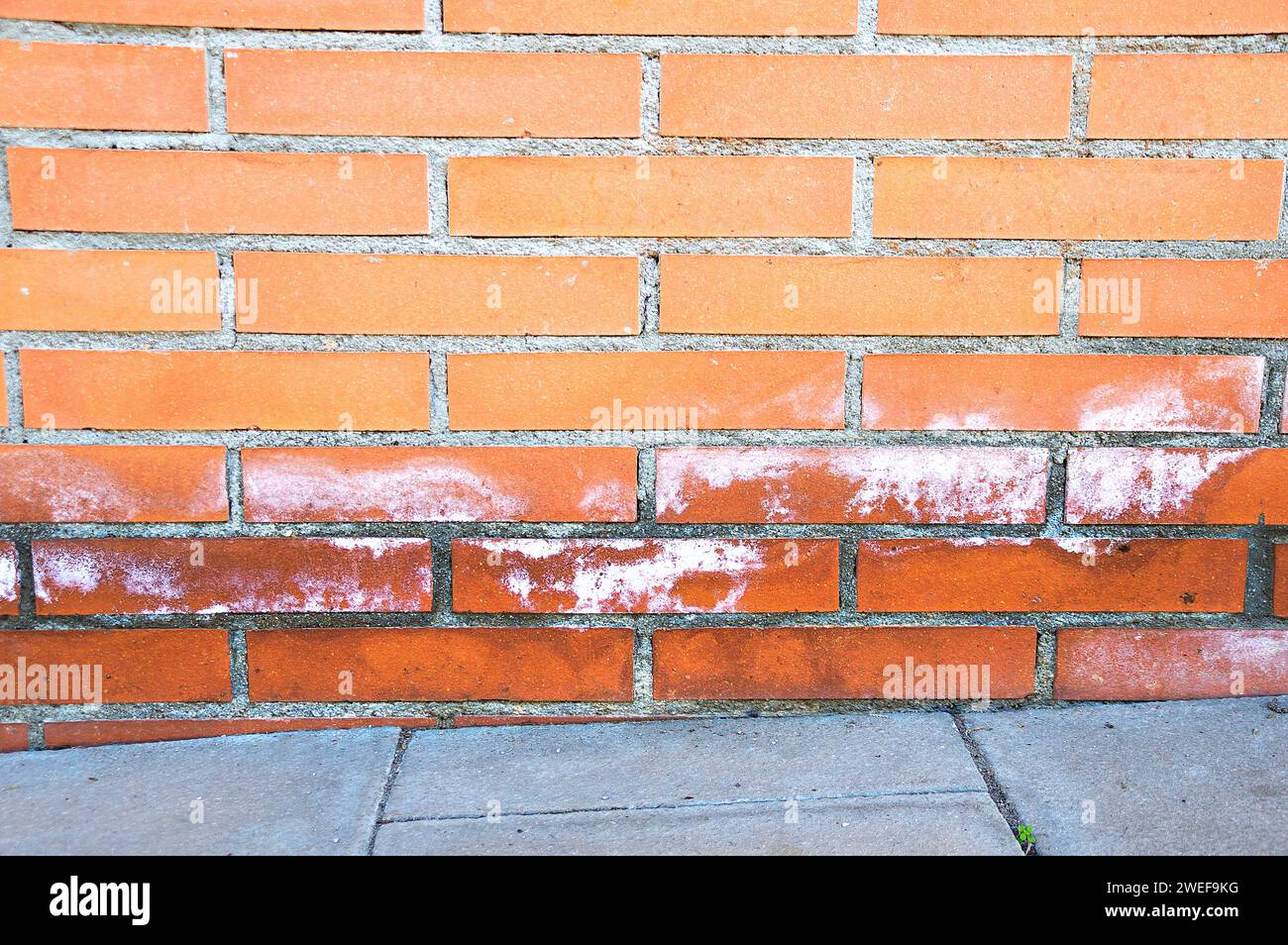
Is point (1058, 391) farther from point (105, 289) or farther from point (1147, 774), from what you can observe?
point (105, 289)

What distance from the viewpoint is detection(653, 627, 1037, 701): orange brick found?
139 centimetres

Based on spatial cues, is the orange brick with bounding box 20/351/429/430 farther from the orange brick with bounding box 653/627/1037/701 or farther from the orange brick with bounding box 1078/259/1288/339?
the orange brick with bounding box 1078/259/1288/339

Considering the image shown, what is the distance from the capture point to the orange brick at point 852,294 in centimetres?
132

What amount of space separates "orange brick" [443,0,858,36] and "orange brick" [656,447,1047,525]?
23.5 inches

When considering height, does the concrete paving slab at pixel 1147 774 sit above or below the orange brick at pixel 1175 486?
below

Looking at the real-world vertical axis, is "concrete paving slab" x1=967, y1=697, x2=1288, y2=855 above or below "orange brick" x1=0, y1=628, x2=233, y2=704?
below

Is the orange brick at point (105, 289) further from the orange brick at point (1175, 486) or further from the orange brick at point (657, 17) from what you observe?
the orange brick at point (1175, 486)

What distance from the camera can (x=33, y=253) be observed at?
4.21ft

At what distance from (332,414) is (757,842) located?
2.74 ft

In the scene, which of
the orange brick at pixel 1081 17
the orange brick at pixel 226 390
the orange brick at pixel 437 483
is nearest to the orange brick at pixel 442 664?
the orange brick at pixel 437 483

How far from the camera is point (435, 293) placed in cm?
131

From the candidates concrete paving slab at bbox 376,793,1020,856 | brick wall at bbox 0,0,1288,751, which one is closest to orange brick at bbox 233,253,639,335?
brick wall at bbox 0,0,1288,751

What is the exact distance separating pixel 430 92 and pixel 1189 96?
1081 mm

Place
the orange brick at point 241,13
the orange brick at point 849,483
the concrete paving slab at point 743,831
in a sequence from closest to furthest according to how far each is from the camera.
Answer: the concrete paving slab at point 743,831 → the orange brick at point 241,13 → the orange brick at point 849,483
